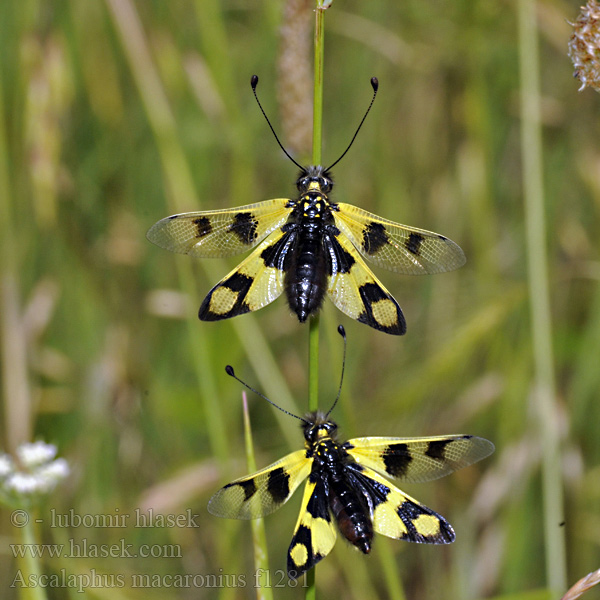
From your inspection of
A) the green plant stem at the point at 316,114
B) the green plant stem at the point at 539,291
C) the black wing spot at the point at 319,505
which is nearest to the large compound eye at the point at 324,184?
the green plant stem at the point at 316,114

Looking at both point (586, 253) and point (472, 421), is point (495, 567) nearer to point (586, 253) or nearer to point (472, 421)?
point (472, 421)

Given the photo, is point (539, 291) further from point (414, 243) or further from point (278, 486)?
point (278, 486)

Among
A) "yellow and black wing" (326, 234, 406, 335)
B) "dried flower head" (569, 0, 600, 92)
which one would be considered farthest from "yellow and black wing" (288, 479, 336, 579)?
"dried flower head" (569, 0, 600, 92)

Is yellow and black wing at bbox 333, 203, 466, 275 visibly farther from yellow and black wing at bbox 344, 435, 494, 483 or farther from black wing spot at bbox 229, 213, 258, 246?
yellow and black wing at bbox 344, 435, 494, 483

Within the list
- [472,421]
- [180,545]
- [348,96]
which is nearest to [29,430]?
[180,545]

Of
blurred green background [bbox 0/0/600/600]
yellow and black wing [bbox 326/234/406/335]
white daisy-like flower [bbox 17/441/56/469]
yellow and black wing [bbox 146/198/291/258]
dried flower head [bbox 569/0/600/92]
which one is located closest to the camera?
dried flower head [bbox 569/0/600/92]

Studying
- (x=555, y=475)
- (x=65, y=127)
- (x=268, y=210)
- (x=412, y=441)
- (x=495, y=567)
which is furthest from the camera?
(x=65, y=127)
